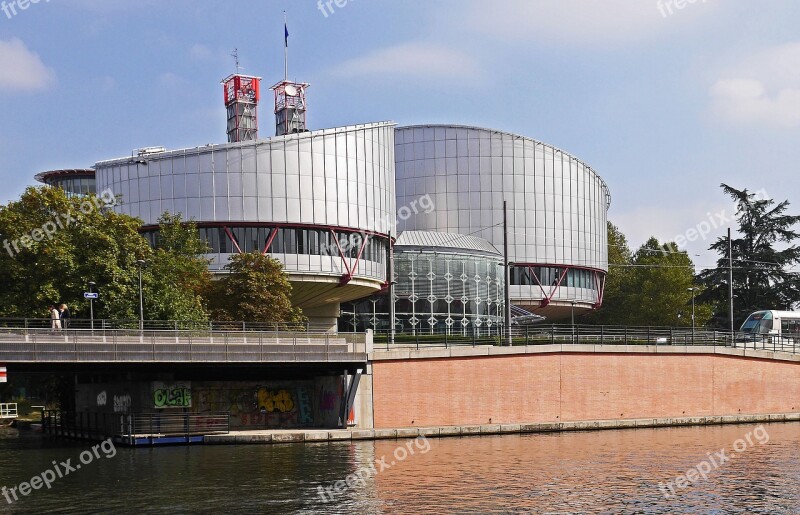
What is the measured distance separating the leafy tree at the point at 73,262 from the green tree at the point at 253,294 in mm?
5585

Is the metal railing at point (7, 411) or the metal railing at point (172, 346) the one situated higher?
the metal railing at point (172, 346)

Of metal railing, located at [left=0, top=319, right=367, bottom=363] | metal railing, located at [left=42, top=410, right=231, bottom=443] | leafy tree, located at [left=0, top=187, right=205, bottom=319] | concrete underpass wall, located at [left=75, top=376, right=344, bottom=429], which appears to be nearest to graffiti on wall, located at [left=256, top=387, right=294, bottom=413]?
concrete underpass wall, located at [left=75, top=376, right=344, bottom=429]

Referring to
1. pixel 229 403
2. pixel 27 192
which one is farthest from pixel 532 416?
pixel 27 192

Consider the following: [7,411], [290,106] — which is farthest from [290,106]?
[7,411]

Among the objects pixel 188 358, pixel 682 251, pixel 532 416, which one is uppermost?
pixel 682 251

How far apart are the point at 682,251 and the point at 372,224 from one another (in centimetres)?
5049

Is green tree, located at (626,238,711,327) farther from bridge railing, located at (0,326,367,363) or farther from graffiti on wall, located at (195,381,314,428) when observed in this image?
bridge railing, located at (0,326,367,363)

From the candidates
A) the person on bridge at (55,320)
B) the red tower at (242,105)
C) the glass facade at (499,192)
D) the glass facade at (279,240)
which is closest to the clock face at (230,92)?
the red tower at (242,105)

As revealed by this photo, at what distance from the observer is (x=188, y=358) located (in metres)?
46.6

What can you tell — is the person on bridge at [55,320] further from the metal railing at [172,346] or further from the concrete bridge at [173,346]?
the metal railing at [172,346]

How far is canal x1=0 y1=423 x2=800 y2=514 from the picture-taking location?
30297mm

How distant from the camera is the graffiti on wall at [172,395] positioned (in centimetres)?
4941

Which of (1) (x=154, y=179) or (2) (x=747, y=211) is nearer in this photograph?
(1) (x=154, y=179)

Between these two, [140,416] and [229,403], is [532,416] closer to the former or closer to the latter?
[229,403]
